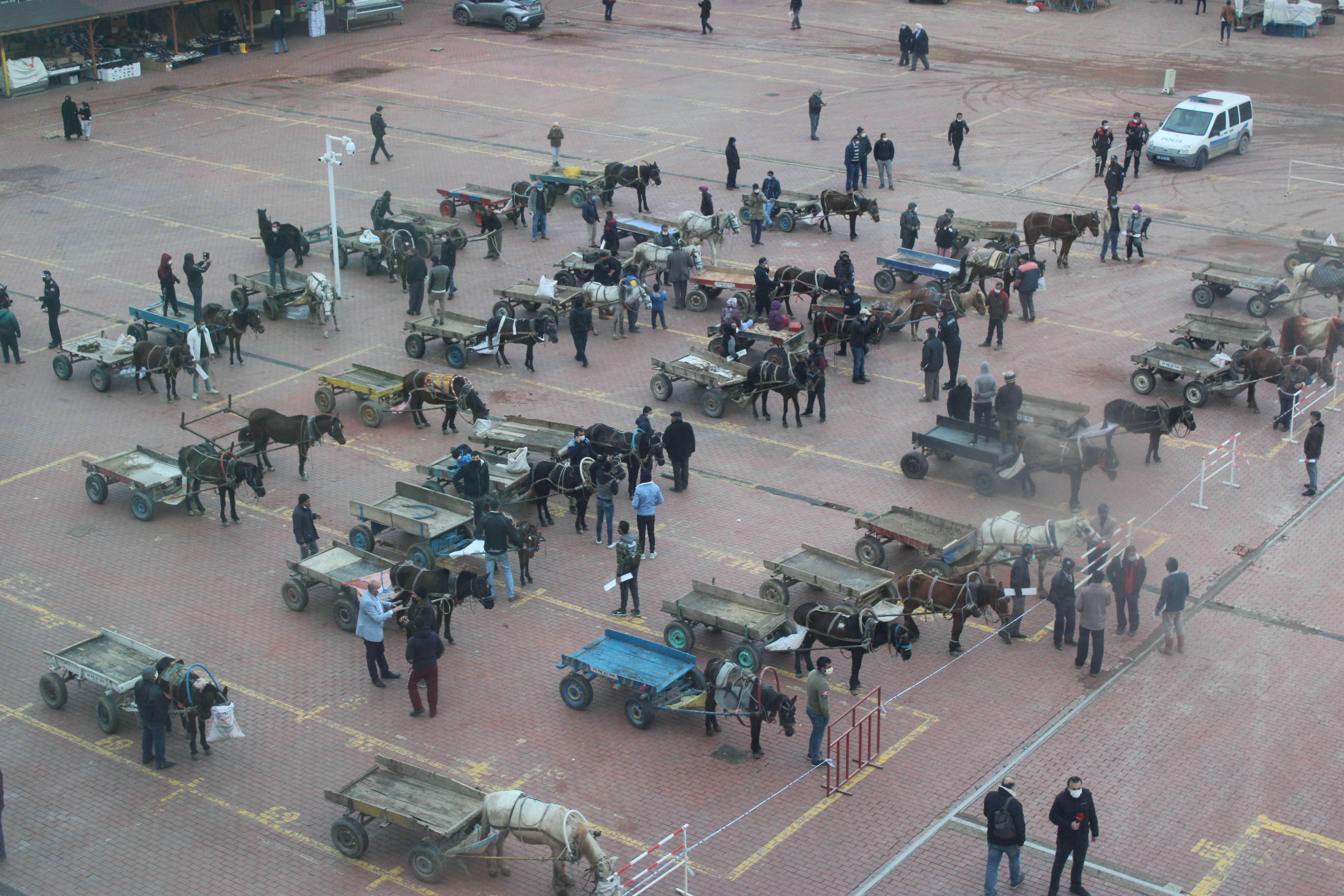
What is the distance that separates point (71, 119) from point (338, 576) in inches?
1152

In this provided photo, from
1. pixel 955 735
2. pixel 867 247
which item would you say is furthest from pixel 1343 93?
pixel 955 735

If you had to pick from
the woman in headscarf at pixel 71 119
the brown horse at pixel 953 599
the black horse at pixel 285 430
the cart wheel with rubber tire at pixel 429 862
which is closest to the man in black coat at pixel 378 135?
the woman in headscarf at pixel 71 119

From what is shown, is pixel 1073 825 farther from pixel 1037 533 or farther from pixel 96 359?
pixel 96 359

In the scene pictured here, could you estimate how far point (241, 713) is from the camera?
16828mm

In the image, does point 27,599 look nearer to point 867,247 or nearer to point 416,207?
point 416,207

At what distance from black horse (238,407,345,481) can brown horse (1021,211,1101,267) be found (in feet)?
55.0

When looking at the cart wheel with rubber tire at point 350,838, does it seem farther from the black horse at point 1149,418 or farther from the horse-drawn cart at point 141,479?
the black horse at point 1149,418

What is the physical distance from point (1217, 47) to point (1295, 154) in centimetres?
1608

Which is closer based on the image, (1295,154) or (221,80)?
(1295,154)

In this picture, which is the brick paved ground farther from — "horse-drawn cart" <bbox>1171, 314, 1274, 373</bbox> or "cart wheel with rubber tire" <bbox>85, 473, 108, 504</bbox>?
"horse-drawn cart" <bbox>1171, 314, 1274, 373</bbox>

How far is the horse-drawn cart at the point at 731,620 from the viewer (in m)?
17.2

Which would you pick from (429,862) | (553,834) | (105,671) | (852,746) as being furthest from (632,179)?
(553,834)

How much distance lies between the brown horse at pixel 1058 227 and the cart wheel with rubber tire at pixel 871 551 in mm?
14048

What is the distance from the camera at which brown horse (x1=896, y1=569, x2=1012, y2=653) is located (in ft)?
57.6
